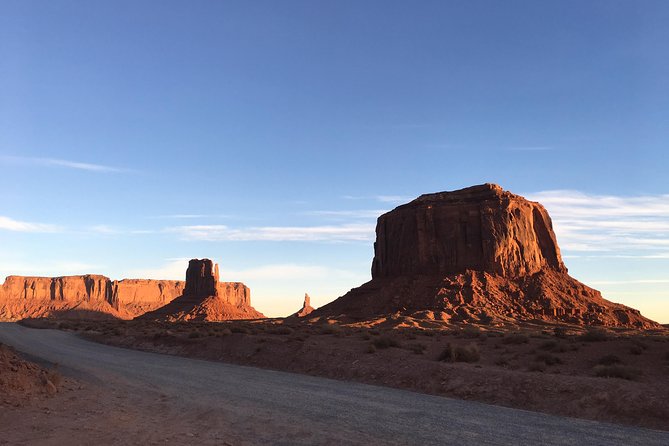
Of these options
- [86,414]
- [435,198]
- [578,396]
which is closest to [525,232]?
[435,198]

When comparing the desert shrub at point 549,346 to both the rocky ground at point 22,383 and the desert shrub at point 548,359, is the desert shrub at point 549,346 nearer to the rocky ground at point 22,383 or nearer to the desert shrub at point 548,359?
the desert shrub at point 548,359

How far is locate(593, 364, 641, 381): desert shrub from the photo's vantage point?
1500 centimetres

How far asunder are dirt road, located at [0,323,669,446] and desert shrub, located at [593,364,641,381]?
5608 mm

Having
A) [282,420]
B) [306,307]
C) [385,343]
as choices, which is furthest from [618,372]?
[306,307]

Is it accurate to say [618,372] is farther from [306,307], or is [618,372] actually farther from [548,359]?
[306,307]

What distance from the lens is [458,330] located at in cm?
3869

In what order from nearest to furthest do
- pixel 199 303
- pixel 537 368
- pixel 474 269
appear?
pixel 537 368 < pixel 474 269 < pixel 199 303

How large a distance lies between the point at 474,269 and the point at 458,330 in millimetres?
37431

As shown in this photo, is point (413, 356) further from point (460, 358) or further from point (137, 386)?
point (137, 386)

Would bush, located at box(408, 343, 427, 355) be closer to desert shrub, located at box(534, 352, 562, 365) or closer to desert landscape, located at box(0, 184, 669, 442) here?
desert landscape, located at box(0, 184, 669, 442)

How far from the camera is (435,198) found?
276 ft

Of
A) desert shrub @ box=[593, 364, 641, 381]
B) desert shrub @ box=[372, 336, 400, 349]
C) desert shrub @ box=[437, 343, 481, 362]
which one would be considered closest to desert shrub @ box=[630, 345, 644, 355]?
desert shrub @ box=[593, 364, 641, 381]

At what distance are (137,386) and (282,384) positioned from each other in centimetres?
466

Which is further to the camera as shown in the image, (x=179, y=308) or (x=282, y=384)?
(x=179, y=308)
